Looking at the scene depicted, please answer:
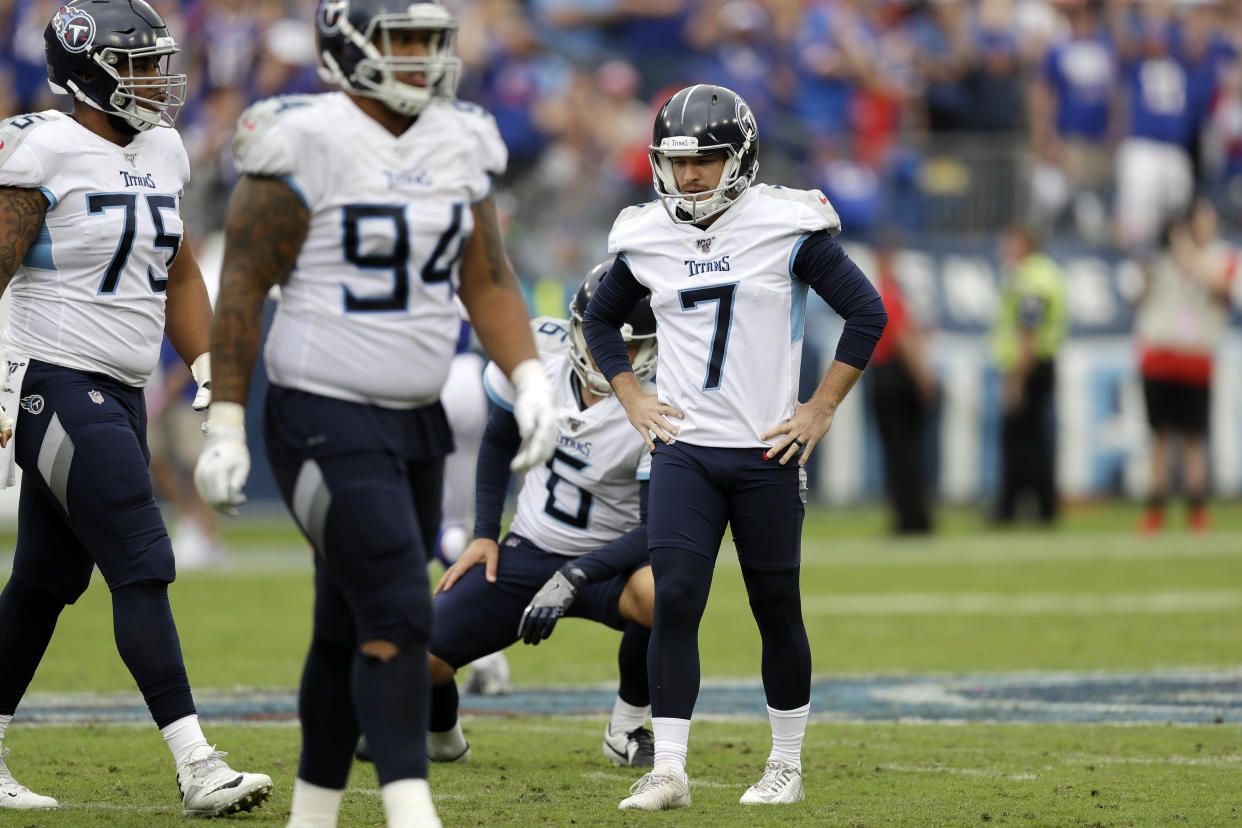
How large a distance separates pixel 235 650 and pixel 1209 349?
8.63m

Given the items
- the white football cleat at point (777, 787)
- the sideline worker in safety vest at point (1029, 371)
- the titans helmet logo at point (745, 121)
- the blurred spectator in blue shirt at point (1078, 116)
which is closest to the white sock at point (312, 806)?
the white football cleat at point (777, 787)

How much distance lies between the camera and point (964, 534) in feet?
45.8

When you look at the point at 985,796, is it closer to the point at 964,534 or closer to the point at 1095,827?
the point at 1095,827

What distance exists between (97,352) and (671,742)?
1877 millimetres

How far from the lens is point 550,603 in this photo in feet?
17.0

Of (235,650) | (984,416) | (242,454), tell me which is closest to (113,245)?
(242,454)

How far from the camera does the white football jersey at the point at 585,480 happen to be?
555 cm

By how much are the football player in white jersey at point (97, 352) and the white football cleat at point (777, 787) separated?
1.29 meters

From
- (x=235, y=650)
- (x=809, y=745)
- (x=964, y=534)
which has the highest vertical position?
(x=809, y=745)

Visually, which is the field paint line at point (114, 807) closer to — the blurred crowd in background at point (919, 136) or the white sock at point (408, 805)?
the white sock at point (408, 805)

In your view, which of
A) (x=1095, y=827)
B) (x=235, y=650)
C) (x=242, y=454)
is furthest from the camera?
(x=235, y=650)

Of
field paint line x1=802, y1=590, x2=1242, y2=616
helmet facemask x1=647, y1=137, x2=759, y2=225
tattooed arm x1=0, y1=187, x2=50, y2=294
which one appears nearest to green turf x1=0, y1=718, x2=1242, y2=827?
tattooed arm x1=0, y1=187, x2=50, y2=294

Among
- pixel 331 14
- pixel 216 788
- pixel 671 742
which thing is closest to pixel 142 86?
pixel 331 14

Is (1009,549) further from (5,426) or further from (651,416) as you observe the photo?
(5,426)
